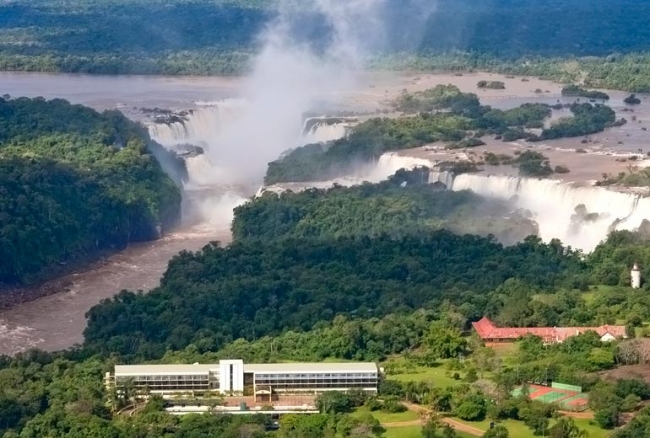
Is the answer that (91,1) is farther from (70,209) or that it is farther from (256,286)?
(256,286)

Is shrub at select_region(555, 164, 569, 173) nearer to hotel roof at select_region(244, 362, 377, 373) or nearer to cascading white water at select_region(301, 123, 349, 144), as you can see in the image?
cascading white water at select_region(301, 123, 349, 144)

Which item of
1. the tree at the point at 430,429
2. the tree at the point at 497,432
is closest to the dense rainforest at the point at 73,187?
the tree at the point at 430,429

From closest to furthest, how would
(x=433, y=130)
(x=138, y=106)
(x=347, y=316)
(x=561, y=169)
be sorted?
(x=347, y=316) → (x=561, y=169) → (x=433, y=130) → (x=138, y=106)

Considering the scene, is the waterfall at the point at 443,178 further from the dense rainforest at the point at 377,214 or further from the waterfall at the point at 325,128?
the waterfall at the point at 325,128

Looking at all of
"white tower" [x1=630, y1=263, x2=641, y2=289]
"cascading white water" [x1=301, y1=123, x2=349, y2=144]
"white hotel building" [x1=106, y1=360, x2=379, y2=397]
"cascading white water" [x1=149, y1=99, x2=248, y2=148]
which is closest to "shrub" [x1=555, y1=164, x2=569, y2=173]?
"cascading white water" [x1=301, y1=123, x2=349, y2=144]

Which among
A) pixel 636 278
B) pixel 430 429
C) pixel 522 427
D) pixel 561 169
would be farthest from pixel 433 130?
pixel 430 429

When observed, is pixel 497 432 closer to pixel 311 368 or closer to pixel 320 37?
pixel 311 368
